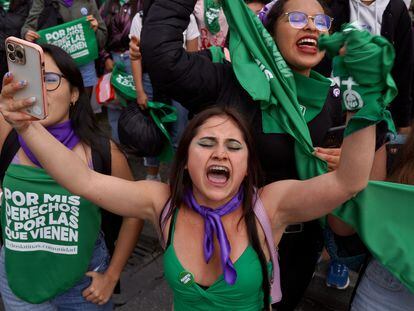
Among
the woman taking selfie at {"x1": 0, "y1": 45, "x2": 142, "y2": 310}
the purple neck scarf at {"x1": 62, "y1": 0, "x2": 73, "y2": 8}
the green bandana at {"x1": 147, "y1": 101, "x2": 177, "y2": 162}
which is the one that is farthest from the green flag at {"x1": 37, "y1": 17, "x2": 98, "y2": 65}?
the woman taking selfie at {"x1": 0, "y1": 45, "x2": 142, "y2": 310}

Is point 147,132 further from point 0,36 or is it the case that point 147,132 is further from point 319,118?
point 0,36

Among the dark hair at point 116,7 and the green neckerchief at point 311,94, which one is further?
the dark hair at point 116,7

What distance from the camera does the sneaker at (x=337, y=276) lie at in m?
2.95

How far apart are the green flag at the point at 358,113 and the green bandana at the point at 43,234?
2.55ft

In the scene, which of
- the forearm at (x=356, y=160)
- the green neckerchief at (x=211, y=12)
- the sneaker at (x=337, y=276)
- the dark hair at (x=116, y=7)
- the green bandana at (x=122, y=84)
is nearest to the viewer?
the forearm at (x=356, y=160)

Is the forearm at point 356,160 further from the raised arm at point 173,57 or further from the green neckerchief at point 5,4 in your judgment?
the green neckerchief at point 5,4

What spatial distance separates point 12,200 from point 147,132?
0.66m

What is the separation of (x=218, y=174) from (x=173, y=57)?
44 centimetres

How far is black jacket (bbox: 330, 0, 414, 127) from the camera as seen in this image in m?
3.08

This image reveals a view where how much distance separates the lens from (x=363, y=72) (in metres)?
1.13

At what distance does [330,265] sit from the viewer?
9.95ft

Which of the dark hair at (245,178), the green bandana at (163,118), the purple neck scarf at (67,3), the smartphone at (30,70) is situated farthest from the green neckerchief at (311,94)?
the purple neck scarf at (67,3)

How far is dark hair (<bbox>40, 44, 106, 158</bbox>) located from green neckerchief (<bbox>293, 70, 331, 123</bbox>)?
793mm

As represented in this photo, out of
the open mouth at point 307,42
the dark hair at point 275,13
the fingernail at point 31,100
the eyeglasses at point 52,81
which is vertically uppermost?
the dark hair at point 275,13
